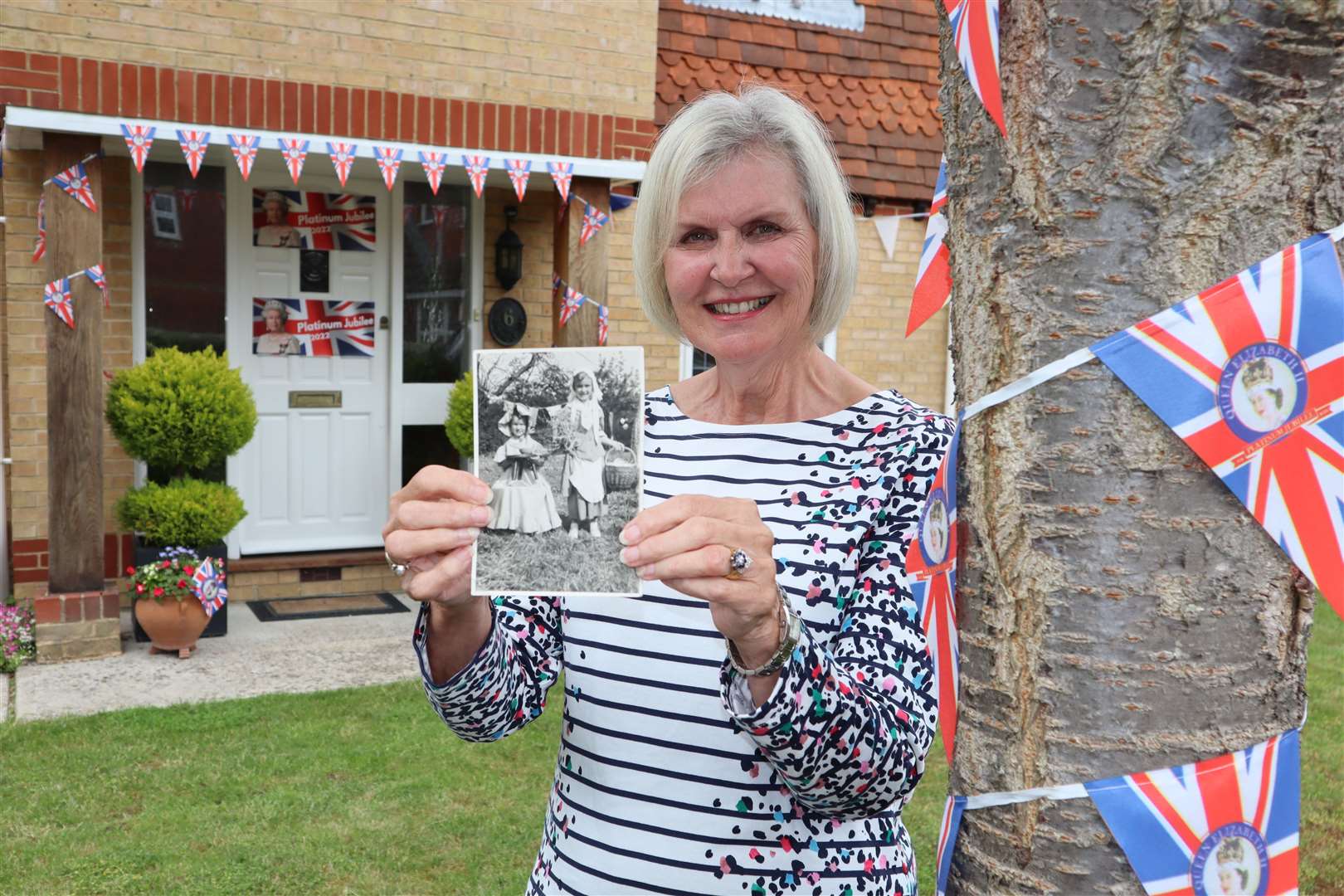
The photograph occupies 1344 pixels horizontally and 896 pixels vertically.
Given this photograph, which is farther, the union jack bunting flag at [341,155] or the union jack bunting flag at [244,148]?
the union jack bunting flag at [341,155]

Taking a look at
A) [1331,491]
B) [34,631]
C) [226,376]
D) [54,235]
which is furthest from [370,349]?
[1331,491]

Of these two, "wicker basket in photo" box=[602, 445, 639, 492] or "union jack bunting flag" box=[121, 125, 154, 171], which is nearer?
"wicker basket in photo" box=[602, 445, 639, 492]

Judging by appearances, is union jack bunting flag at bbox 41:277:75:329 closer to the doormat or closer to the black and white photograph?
the doormat

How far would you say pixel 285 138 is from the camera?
683 centimetres

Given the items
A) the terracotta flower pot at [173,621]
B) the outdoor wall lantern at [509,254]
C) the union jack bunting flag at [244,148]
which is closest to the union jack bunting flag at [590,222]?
the outdoor wall lantern at [509,254]

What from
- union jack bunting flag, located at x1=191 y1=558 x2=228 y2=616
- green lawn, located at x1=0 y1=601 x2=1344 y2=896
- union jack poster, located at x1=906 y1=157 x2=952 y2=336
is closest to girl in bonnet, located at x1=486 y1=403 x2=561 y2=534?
union jack poster, located at x1=906 y1=157 x2=952 y2=336

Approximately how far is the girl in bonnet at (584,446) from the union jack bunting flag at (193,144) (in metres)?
5.80

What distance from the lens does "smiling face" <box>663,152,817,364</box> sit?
1.72 metres

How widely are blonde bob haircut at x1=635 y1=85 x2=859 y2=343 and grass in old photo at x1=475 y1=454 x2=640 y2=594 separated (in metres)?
0.55

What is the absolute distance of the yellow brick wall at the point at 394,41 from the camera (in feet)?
21.3

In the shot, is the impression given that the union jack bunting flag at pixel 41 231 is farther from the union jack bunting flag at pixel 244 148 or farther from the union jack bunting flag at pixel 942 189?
the union jack bunting flag at pixel 942 189

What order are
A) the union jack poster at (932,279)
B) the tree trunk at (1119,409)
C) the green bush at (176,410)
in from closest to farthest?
the tree trunk at (1119,409) → the union jack poster at (932,279) → the green bush at (176,410)

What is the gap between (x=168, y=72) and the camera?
663 cm

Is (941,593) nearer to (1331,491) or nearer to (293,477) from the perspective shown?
(1331,491)
